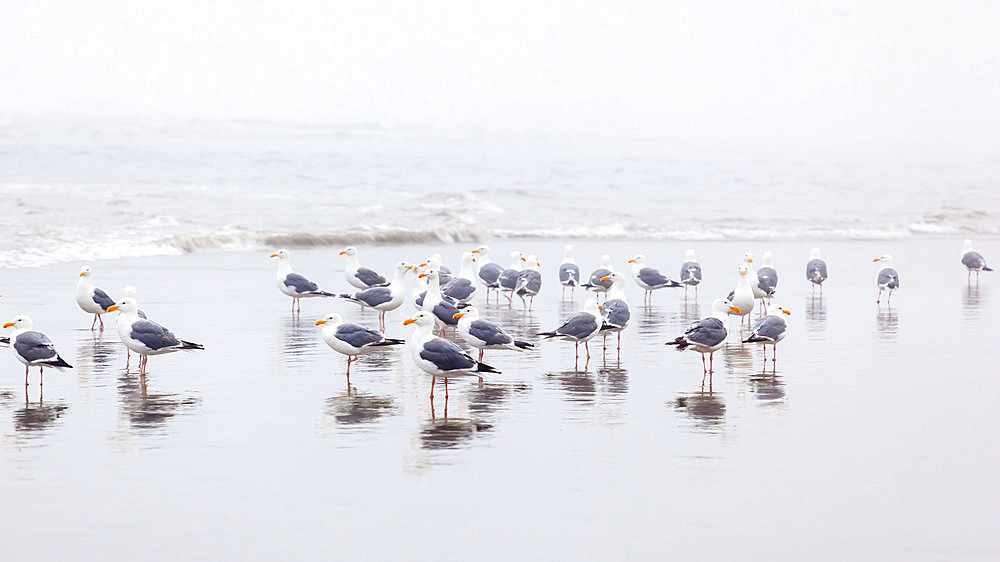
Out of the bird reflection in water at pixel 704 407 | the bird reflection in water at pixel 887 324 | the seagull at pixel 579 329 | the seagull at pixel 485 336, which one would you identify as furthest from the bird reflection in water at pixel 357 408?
the bird reflection in water at pixel 887 324

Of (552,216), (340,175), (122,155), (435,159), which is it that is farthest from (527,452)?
(435,159)

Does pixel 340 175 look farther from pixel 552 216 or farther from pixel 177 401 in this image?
pixel 177 401

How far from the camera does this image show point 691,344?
12.8 m

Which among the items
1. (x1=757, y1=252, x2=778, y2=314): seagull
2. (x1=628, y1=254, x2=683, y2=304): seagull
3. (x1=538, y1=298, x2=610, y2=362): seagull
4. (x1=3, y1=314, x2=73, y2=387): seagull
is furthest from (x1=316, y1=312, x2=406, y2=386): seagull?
(x1=628, y1=254, x2=683, y2=304): seagull

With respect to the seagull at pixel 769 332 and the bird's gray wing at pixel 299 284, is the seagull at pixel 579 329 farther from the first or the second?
the bird's gray wing at pixel 299 284

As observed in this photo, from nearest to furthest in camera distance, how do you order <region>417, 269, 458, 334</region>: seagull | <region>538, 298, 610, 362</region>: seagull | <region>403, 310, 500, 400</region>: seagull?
<region>403, 310, 500, 400</region>: seagull
<region>538, 298, 610, 362</region>: seagull
<region>417, 269, 458, 334</region>: seagull

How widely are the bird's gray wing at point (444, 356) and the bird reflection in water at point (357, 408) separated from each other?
1.91 feet

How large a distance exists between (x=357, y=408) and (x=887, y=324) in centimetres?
982

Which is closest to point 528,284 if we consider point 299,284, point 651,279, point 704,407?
point 651,279

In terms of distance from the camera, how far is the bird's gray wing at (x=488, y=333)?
13.4 meters

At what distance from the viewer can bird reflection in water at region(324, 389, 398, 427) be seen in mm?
10570

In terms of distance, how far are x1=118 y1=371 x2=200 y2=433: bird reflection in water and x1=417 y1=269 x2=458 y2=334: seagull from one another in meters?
4.64

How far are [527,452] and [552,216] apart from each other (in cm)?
3484

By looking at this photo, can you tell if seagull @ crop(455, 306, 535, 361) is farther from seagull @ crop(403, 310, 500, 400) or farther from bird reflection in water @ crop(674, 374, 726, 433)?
bird reflection in water @ crop(674, 374, 726, 433)
